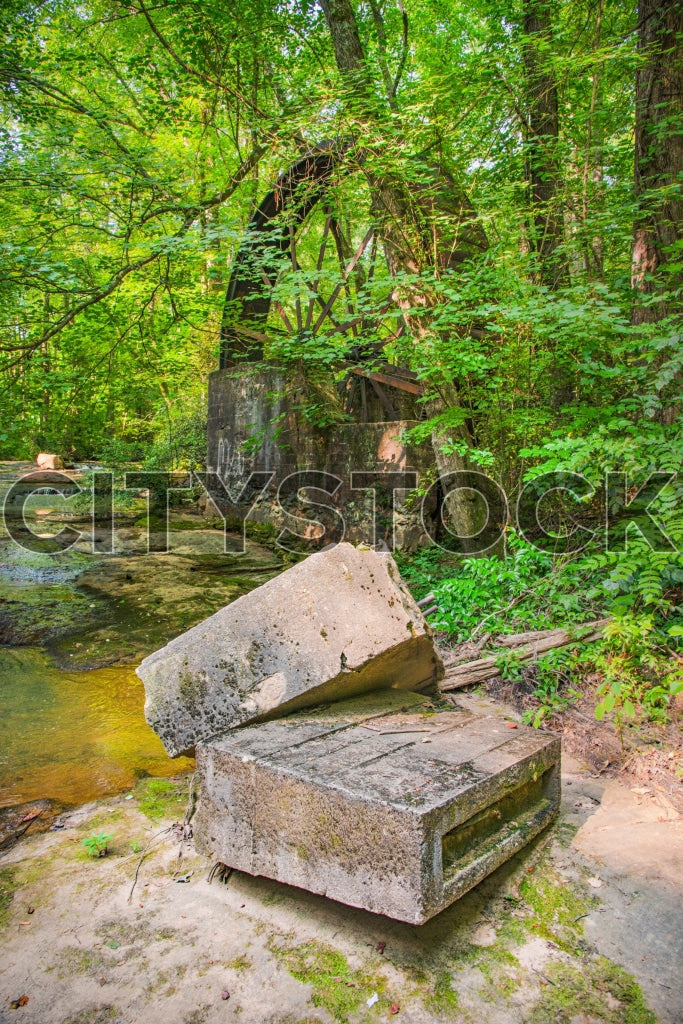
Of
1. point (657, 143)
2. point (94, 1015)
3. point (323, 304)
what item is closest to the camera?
point (94, 1015)

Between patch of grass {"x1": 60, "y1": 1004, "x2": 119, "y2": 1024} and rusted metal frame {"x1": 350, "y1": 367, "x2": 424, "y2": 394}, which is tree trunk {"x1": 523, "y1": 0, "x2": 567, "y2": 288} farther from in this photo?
patch of grass {"x1": 60, "y1": 1004, "x2": 119, "y2": 1024}

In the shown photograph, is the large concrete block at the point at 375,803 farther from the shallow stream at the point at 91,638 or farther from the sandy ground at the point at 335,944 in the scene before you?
the shallow stream at the point at 91,638

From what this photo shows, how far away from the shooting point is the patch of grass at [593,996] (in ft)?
5.88

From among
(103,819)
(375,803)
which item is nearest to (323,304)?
(103,819)

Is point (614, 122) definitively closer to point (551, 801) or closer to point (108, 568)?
point (551, 801)

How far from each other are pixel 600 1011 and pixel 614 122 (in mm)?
7916

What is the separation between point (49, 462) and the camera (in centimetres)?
1514

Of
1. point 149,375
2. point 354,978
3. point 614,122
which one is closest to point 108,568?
point 149,375

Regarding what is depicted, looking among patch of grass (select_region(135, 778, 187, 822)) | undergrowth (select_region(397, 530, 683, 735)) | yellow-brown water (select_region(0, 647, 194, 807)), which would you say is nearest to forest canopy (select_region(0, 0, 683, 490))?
undergrowth (select_region(397, 530, 683, 735))

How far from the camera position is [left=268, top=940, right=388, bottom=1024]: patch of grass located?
6.07 feet

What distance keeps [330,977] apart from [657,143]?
6.21 m

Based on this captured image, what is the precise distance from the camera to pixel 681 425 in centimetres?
399

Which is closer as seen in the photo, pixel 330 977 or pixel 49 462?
pixel 330 977

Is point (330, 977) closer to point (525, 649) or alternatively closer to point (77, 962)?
point (77, 962)
